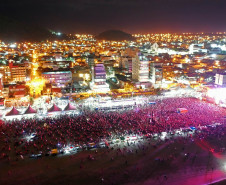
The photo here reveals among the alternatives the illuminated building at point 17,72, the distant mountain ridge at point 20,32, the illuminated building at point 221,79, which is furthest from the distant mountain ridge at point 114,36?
the illuminated building at point 221,79

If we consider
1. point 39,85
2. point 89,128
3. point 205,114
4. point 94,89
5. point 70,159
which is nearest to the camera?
point 70,159

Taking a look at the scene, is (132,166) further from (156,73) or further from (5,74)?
(5,74)

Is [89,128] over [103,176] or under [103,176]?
over

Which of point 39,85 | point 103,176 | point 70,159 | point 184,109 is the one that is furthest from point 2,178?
point 39,85

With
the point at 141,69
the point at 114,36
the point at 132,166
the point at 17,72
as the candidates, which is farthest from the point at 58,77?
the point at 114,36

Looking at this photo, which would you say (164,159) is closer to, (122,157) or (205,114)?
(122,157)

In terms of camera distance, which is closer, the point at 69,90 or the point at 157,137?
the point at 157,137

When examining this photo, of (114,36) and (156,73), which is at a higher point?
(114,36)

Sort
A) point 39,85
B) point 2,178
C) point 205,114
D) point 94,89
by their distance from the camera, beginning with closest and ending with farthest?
point 2,178
point 205,114
point 94,89
point 39,85

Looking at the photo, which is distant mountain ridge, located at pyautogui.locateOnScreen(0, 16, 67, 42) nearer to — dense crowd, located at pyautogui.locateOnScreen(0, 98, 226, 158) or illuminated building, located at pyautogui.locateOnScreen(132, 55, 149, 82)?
illuminated building, located at pyautogui.locateOnScreen(132, 55, 149, 82)
